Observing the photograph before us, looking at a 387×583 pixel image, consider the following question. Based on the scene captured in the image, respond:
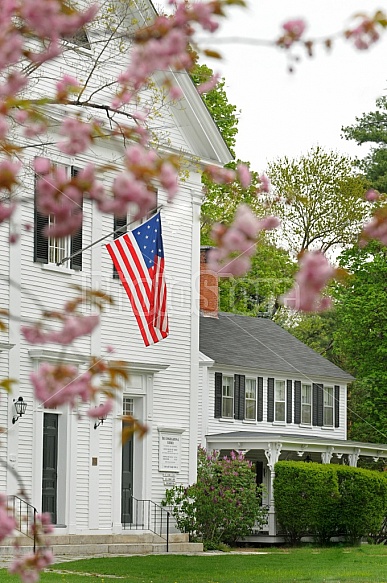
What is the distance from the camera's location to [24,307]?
63.4ft

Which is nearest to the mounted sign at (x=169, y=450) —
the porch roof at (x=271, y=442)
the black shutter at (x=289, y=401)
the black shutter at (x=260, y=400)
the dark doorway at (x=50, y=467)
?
the dark doorway at (x=50, y=467)

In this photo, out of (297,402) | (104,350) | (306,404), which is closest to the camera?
(104,350)

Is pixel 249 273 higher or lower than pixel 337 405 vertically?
higher

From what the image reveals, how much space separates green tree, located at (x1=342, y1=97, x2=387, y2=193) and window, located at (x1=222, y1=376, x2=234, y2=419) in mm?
19168

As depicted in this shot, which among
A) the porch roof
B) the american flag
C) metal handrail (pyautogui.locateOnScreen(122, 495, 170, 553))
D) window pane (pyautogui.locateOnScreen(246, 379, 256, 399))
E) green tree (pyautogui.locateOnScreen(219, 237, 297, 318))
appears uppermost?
green tree (pyautogui.locateOnScreen(219, 237, 297, 318))

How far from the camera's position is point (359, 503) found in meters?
26.8

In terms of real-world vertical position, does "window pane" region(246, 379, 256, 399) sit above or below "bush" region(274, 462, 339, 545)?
above

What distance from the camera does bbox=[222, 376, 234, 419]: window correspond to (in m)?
30.4

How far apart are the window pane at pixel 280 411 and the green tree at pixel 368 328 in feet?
20.1

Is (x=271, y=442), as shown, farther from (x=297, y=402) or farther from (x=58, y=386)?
(x=58, y=386)

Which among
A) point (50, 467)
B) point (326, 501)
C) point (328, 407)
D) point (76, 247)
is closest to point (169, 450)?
point (50, 467)

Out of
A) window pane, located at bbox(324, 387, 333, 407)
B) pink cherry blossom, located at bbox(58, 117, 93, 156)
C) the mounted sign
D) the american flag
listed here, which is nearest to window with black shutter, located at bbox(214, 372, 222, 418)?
window pane, located at bbox(324, 387, 333, 407)

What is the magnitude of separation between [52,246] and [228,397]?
11699 millimetres

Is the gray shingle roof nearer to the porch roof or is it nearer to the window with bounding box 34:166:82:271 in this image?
the porch roof
